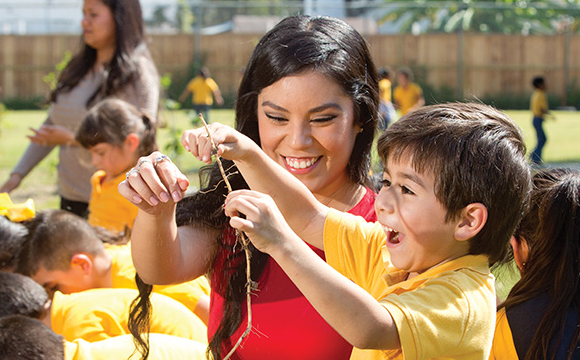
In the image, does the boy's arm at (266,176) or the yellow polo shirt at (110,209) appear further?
the yellow polo shirt at (110,209)

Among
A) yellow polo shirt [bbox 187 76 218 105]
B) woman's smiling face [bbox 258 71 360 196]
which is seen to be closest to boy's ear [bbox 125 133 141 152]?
woman's smiling face [bbox 258 71 360 196]

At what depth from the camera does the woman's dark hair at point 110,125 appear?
12.6 ft

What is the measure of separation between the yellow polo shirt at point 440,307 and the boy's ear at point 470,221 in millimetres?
66

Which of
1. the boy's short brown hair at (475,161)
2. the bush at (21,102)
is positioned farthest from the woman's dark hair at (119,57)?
the bush at (21,102)

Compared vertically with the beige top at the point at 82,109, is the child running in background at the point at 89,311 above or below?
below

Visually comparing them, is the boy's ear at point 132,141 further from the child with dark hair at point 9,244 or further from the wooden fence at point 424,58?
the wooden fence at point 424,58

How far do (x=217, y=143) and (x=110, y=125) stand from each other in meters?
2.32

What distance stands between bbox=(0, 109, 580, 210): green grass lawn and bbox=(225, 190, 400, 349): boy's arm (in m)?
3.30

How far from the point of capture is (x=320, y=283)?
56.7 inches

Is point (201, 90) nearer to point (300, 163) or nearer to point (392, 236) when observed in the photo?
point (300, 163)

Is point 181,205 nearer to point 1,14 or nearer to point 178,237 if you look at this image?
point 178,237

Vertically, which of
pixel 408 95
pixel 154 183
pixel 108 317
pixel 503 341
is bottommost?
pixel 408 95

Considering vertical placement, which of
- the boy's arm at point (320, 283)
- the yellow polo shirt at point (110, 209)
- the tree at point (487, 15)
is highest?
the tree at point (487, 15)

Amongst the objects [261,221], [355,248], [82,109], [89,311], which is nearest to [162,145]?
[82,109]
